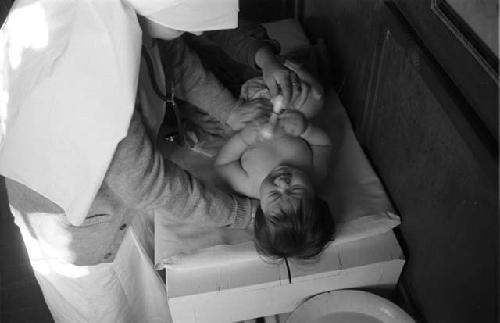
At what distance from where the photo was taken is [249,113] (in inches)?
48.1

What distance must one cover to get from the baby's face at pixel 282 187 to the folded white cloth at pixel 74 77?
39 cm

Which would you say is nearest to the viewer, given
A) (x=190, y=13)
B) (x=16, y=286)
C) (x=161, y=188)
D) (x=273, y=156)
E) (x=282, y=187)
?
(x=190, y=13)

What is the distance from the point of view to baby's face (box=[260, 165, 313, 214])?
1.06 m

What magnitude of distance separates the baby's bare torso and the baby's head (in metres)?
0.08

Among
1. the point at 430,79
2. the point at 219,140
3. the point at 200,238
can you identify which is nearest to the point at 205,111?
the point at 219,140

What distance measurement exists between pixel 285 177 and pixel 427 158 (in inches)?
12.1

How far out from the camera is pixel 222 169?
127 centimetres

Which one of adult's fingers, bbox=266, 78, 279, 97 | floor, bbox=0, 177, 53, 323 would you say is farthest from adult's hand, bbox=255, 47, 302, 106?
floor, bbox=0, 177, 53, 323

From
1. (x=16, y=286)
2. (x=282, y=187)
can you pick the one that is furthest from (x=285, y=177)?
(x=16, y=286)

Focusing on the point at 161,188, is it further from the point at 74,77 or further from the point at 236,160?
the point at 236,160

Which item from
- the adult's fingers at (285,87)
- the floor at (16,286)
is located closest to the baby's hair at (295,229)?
the adult's fingers at (285,87)

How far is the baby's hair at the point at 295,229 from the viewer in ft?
3.35

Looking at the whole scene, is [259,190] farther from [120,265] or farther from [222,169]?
[120,265]

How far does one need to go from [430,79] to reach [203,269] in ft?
2.05
